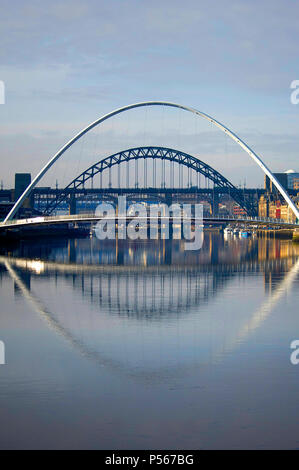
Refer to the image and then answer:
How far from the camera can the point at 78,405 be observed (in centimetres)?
1537

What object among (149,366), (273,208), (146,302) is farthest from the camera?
(273,208)

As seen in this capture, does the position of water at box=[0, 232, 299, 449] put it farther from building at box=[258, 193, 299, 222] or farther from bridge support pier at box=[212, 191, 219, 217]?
bridge support pier at box=[212, 191, 219, 217]

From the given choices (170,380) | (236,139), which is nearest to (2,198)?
(236,139)

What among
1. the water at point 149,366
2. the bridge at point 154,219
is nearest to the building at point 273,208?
the bridge at point 154,219

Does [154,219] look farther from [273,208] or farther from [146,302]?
[273,208]

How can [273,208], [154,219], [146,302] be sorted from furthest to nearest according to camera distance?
[273,208]
[154,219]
[146,302]

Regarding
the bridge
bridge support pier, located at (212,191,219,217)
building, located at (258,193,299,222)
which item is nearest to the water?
the bridge

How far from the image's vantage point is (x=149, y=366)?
64.0ft

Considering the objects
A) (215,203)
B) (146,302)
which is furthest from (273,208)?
(146,302)

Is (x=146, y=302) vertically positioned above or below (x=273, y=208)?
below

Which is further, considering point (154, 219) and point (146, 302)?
point (154, 219)
